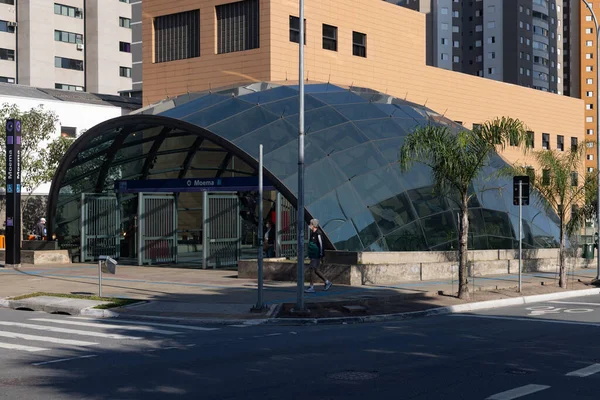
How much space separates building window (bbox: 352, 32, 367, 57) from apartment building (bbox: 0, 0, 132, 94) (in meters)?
48.5

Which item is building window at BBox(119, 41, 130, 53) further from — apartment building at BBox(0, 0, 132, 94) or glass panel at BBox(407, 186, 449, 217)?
glass panel at BBox(407, 186, 449, 217)

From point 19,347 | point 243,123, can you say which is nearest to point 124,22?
point 243,123

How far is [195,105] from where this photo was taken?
1276 inches

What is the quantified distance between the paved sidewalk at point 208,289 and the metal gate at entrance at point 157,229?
237cm

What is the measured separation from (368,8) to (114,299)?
95.6ft

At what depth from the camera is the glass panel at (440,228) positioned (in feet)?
95.2

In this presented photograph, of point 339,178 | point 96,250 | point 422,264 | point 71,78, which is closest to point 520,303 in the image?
point 422,264

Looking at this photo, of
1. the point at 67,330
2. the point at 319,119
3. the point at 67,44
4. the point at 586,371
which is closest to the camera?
the point at 586,371

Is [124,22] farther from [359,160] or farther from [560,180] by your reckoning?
[560,180]

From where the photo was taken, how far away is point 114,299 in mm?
20109

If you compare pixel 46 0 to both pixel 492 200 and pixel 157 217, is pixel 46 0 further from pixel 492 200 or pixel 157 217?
pixel 492 200

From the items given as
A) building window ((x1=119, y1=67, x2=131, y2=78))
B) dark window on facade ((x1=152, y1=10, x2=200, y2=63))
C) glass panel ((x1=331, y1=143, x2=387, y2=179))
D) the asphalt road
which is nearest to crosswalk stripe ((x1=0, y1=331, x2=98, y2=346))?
the asphalt road

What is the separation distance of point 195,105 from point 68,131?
22.6m

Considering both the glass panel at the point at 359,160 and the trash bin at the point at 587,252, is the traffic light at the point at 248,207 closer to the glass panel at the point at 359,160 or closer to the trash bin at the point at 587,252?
the glass panel at the point at 359,160
